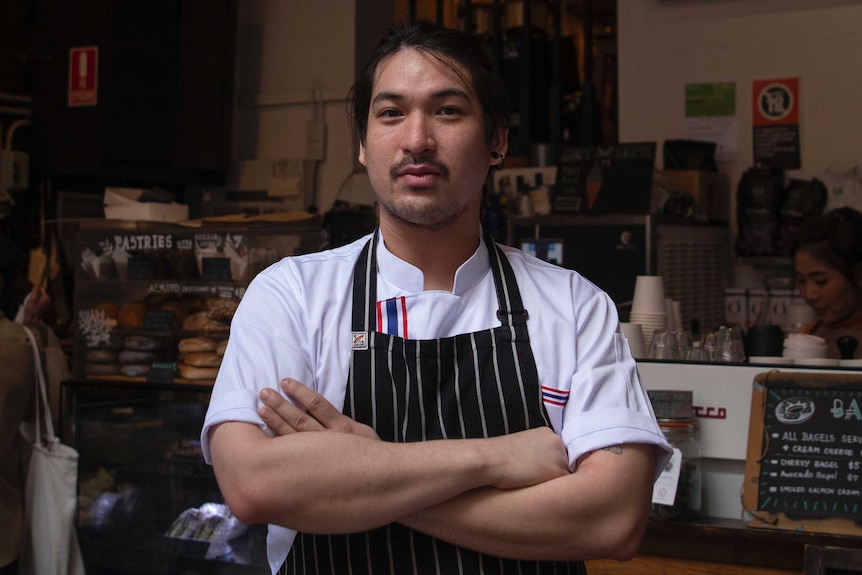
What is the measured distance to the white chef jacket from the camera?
1.55 meters

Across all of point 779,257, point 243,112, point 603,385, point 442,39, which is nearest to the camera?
point 603,385

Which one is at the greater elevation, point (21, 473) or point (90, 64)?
point (90, 64)

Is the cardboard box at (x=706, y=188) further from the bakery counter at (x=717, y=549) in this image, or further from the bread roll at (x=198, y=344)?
the bakery counter at (x=717, y=549)

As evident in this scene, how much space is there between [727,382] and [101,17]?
4282 millimetres

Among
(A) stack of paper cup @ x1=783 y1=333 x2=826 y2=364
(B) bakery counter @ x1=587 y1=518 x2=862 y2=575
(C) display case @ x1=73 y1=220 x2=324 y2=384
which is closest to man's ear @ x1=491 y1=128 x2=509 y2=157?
(B) bakery counter @ x1=587 y1=518 x2=862 y2=575

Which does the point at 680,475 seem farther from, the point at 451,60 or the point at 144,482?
the point at 144,482

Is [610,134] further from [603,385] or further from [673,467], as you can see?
[603,385]

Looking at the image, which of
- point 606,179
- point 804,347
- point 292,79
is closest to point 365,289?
point 804,347

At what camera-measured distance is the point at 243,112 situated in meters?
6.68

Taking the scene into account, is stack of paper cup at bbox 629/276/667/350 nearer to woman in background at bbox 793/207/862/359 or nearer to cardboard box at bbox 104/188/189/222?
woman in background at bbox 793/207/862/359

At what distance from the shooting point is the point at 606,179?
4.49 metres

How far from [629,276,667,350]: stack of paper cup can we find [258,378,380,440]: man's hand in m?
1.64

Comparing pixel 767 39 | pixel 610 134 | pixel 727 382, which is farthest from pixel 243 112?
pixel 727 382

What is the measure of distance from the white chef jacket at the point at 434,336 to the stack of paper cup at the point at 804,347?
1.20 metres
